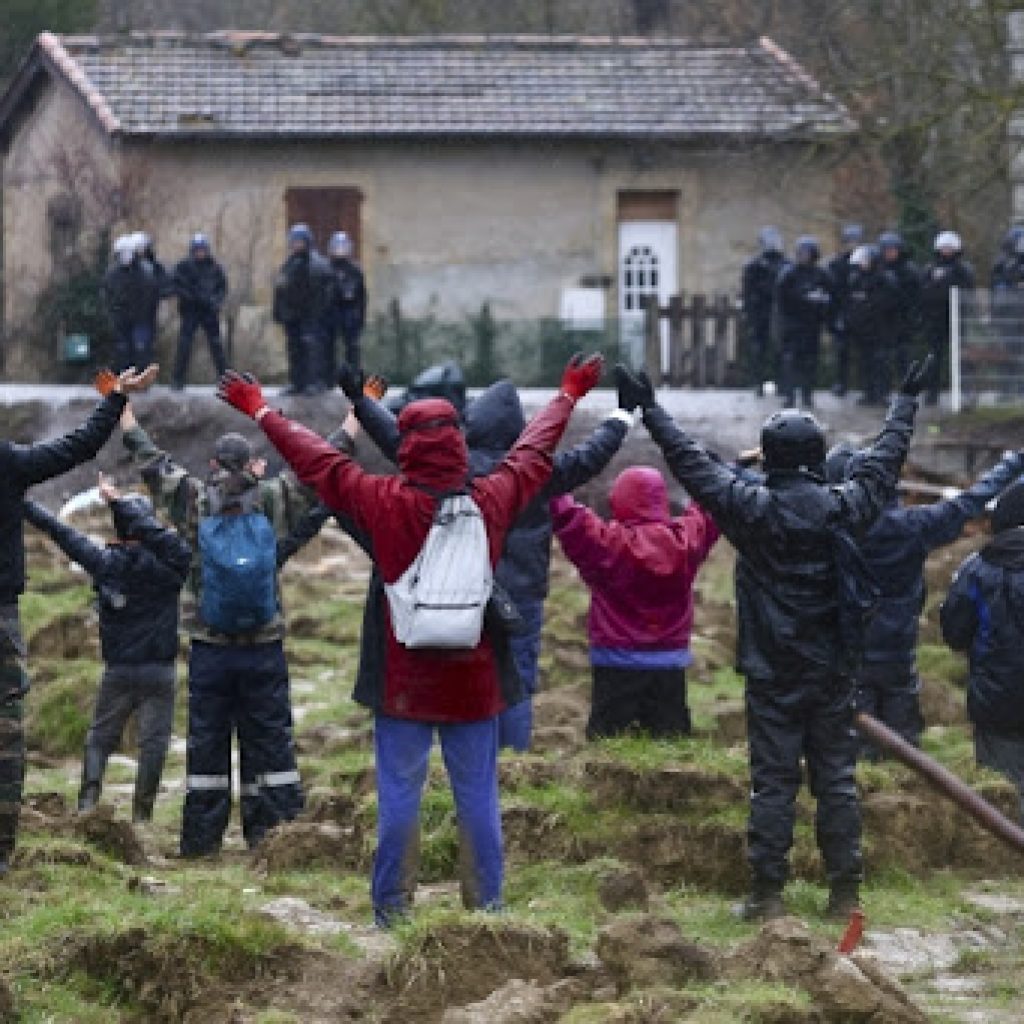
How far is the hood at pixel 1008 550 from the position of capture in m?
11.3

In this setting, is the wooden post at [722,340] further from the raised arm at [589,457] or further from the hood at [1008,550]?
the hood at [1008,550]

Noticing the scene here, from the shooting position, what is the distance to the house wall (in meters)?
38.0

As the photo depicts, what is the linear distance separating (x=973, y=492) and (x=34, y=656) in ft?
25.8

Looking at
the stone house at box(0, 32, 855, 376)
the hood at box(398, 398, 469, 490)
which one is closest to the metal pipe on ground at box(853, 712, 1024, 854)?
the hood at box(398, 398, 469, 490)

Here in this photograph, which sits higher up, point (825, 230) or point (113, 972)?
point (825, 230)

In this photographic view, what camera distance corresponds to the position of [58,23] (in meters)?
44.4

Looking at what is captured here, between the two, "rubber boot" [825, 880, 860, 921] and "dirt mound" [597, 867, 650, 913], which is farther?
"rubber boot" [825, 880, 860, 921]

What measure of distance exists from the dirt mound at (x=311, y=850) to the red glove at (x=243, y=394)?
2133 mm

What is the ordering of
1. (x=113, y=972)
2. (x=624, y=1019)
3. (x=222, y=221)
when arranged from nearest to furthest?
1. (x=624, y=1019)
2. (x=113, y=972)
3. (x=222, y=221)

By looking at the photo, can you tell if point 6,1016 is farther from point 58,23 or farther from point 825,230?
point 58,23

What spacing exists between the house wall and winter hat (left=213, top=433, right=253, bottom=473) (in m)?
26.2

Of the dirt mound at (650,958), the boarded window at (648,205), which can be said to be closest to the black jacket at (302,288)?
the boarded window at (648,205)

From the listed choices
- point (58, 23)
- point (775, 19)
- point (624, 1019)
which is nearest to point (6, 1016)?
point (624, 1019)

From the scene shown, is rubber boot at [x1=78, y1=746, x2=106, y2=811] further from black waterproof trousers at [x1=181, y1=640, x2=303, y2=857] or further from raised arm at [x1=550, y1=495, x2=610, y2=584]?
raised arm at [x1=550, y1=495, x2=610, y2=584]
